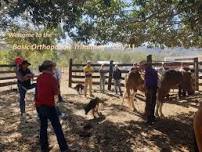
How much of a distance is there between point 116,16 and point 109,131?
3455mm

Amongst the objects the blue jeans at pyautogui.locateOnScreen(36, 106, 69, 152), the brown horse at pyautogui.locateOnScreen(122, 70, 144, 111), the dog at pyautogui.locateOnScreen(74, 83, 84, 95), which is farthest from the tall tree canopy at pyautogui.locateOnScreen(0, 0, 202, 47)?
the dog at pyautogui.locateOnScreen(74, 83, 84, 95)

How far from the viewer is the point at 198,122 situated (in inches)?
178

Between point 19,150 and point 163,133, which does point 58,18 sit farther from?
point 163,133

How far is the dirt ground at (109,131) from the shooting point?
9.59 meters

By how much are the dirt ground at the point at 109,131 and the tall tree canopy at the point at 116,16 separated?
7.28 feet

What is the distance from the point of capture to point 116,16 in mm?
12391

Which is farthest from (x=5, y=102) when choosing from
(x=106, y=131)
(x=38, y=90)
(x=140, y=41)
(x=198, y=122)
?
(x=198, y=122)

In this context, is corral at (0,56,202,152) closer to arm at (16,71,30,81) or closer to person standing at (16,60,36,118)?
person standing at (16,60,36,118)

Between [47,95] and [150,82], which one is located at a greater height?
[150,82]

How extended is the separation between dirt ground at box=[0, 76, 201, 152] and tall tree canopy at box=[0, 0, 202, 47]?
87.4 inches

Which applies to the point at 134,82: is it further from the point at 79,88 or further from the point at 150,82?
the point at 79,88

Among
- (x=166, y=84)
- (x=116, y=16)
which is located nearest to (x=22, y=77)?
(x=116, y=16)

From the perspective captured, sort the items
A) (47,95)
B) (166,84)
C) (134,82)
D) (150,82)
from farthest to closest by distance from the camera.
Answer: (134,82), (166,84), (150,82), (47,95)

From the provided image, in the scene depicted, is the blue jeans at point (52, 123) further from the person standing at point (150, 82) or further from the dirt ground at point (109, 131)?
the person standing at point (150, 82)
